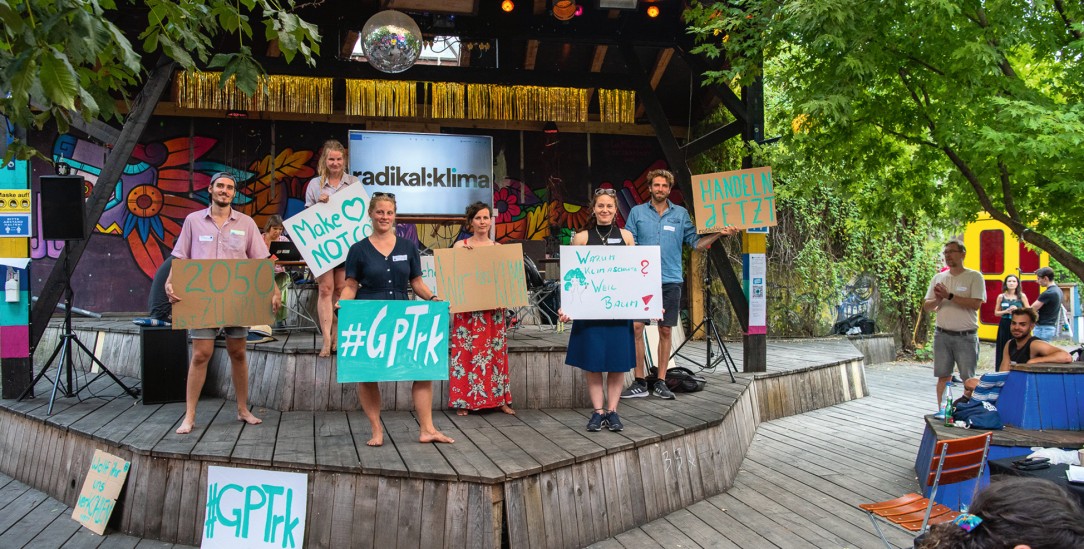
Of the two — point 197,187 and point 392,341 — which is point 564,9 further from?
point 197,187

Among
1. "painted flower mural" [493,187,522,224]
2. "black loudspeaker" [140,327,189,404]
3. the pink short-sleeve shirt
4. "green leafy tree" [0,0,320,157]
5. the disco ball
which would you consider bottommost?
"black loudspeaker" [140,327,189,404]

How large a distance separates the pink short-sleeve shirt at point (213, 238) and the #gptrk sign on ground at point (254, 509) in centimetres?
148

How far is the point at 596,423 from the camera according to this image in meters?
5.04

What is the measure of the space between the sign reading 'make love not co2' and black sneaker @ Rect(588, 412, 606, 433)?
2.10 meters

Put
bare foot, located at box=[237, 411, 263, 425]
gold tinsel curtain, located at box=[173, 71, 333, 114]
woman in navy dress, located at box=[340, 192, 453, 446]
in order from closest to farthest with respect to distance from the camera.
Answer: woman in navy dress, located at box=[340, 192, 453, 446] → bare foot, located at box=[237, 411, 263, 425] → gold tinsel curtain, located at box=[173, 71, 333, 114]

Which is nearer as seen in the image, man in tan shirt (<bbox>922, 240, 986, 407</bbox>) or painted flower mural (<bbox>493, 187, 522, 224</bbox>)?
man in tan shirt (<bbox>922, 240, 986, 407</bbox>)

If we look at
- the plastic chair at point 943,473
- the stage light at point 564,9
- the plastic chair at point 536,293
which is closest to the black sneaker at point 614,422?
the plastic chair at point 943,473

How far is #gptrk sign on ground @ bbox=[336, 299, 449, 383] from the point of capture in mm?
4391

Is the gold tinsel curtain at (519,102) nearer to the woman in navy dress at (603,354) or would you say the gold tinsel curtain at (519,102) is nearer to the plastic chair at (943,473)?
the woman in navy dress at (603,354)

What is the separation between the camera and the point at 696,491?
16.9 ft

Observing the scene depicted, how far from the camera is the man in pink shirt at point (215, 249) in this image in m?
4.97

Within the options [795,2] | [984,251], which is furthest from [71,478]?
[984,251]

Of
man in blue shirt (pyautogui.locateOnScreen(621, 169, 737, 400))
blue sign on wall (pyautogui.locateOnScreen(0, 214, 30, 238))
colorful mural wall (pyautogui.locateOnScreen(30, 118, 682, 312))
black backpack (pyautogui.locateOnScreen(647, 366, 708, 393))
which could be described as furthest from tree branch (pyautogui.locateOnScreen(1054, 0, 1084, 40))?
blue sign on wall (pyautogui.locateOnScreen(0, 214, 30, 238))

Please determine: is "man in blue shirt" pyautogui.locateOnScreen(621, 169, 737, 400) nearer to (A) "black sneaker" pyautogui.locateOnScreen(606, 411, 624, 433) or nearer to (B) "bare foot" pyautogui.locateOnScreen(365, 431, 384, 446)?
(A) "black sneaker" pyautogui.locateOnScreen(606, 411, 624, 433)
